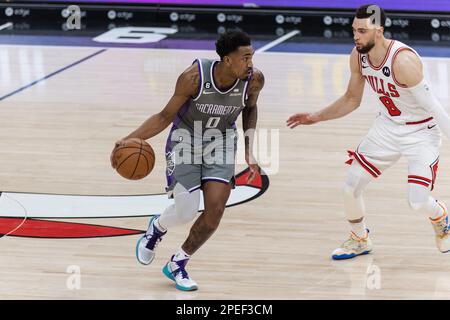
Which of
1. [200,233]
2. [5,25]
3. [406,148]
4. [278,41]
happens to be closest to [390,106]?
[406,148]

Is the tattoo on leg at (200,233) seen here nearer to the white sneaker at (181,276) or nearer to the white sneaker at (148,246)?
the white sneaker at (181,276)

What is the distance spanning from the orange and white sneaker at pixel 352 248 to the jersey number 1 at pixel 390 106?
3.09ft

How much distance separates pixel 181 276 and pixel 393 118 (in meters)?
1.72

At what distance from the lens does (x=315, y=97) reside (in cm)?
1169

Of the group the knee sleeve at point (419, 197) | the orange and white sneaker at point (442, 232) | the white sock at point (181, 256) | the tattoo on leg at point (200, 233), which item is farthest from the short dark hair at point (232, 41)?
the orange and white sneaker at point (442, 232)

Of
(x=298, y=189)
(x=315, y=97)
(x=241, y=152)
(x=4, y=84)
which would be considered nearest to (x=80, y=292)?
(x=298, y=189)

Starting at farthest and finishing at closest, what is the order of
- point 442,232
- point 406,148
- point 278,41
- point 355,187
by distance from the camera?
point 278,41, point 442,232, point 355,187, point 406,148

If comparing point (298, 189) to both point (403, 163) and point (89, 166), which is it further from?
point (89, 166)

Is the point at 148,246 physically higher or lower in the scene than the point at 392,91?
lower

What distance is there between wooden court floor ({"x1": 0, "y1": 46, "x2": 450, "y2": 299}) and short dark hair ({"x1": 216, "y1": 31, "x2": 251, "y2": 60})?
59.7 inches

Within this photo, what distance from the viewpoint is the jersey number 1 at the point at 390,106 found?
6246 mm

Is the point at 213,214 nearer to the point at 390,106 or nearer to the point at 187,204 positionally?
the point at 187,204

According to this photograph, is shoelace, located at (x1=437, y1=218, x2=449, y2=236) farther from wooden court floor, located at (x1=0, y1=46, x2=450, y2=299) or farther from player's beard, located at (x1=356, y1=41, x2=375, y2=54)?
player's beard, located at (x1=356, y1=41, x2=375, y2=54)

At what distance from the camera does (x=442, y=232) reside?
6.52 metres
